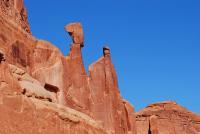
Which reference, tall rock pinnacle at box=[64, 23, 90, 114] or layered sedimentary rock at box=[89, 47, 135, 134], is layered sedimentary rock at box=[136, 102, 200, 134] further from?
tall rock pinnacle at box=[64, 23, 90, 114]

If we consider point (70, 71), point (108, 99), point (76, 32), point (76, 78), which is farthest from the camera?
point (76, 32)

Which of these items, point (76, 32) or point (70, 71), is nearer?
point (70, 71)

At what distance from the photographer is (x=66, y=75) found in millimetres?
39750

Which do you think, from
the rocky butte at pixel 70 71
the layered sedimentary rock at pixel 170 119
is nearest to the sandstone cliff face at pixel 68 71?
the rocky butte at pixel 70 71

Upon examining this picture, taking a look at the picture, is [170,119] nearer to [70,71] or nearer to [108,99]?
[108,99]

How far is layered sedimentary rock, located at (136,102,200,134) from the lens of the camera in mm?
67000

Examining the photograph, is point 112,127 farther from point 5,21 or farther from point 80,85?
point 5,21

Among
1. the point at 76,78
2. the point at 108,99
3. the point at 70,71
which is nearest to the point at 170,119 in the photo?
the point at 108,99

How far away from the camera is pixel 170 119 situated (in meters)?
68.8

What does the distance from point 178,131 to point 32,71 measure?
36882mm

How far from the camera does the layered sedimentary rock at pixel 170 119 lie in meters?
67.0

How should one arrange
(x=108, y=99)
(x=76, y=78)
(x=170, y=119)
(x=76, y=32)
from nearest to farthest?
(x=76, y=78) < (x=108, y=99) < (x=76, y=32) < (x=170, y=119)

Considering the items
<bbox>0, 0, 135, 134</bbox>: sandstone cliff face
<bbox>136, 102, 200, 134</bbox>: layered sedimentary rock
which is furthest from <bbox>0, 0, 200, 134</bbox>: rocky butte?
<bbox>136, 102, 200, 134</bbox>: layered sedimentary rock

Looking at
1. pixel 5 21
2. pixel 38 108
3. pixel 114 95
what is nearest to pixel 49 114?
pixel 38 108
